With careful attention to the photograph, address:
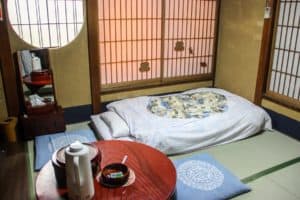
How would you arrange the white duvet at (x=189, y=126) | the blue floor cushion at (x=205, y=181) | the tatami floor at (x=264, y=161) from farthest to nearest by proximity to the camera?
the white duvet at (x=189, y=126) < the tatami floor at (x=264, y=161) < the blue floor cushion at (x=205, y=181)

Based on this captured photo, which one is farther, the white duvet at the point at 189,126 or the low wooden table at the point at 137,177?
the white duvet at the point at 189,126

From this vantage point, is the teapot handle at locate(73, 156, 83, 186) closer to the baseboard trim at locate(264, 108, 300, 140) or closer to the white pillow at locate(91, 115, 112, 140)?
the white pillow at locate(91, 115, 112, 140)

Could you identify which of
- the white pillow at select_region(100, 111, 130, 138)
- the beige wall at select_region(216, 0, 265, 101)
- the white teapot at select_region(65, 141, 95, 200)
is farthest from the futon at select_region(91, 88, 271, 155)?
the white teapot at select_region(65, 141, 95, 200)

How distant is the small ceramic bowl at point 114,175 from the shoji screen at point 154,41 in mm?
2201

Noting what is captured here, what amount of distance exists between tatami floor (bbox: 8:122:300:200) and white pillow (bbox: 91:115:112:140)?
0.65 ft

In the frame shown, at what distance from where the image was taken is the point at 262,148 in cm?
307

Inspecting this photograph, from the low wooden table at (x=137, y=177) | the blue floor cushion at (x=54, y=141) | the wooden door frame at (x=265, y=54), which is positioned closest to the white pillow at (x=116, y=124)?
the blue floor cushion at (x=54, y=141)

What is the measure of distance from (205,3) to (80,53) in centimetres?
199

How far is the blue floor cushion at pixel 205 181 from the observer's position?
2230mm

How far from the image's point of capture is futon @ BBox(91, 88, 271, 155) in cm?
293

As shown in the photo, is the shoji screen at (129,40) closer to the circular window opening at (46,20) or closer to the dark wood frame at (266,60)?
the circular window opening at (46,20)

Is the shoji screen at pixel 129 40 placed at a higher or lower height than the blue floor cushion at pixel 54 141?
higher

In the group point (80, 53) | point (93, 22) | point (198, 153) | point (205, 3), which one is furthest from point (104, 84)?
point (205, 3)

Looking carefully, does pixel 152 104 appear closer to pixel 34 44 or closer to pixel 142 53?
pixel 142 53
